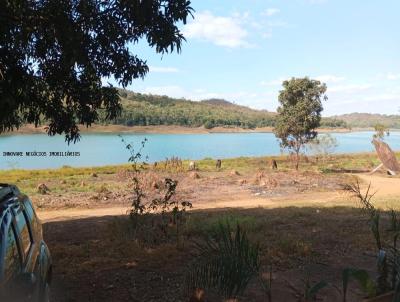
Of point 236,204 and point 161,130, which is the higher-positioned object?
point 236,204

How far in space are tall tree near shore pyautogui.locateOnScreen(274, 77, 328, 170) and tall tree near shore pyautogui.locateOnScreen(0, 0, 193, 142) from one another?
22.0 meters

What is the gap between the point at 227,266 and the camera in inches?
148

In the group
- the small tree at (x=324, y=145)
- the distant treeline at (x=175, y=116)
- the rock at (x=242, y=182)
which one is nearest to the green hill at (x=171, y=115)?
the distant treeline at (x=175, y=116)

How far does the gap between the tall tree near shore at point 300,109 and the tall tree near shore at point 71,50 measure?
2199 centimetres

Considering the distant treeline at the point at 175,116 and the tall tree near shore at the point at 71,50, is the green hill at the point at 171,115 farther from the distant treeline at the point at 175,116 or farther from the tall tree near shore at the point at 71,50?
the tall tree near shore at the point at 71,50

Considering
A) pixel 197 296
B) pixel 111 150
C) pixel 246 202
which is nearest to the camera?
pixel 197 296

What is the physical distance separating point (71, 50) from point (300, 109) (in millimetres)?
23610

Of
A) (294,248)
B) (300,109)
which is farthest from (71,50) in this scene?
(300,109)

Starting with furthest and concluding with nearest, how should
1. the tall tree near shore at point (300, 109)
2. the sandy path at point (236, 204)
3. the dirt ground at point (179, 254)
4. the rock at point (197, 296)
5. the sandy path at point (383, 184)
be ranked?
the tall tree near shore at point (300, 109) → the sandy path at point (383, 184) → the sandy path at point (236, 204) → the dirt ground at point (179, 254) → the rock at point (197, 296)

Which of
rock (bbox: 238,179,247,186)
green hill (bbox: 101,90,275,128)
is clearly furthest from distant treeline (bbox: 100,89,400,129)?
rock (bbox: 238,179,247,186)

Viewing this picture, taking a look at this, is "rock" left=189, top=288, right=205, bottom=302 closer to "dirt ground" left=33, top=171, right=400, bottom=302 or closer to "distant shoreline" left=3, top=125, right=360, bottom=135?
"dirt ground" left=33, top=171, right=400, bottom=302

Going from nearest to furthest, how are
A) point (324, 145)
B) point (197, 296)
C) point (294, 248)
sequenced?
point (197, 296) < point (294, 248) < point (324, 145)

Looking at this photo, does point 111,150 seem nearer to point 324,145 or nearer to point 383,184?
point 324,145

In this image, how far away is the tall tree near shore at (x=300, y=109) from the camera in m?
28.2
